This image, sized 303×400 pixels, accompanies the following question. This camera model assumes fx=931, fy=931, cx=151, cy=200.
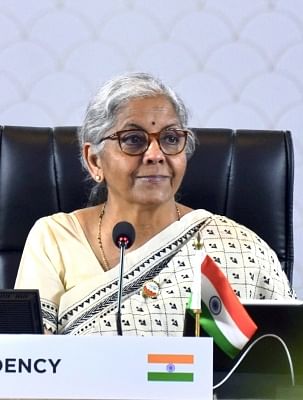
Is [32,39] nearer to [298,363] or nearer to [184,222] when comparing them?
[184,222]

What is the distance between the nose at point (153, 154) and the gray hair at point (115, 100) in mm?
110

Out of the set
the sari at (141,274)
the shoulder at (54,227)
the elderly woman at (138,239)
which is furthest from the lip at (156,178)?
the shoulder at (54,227)

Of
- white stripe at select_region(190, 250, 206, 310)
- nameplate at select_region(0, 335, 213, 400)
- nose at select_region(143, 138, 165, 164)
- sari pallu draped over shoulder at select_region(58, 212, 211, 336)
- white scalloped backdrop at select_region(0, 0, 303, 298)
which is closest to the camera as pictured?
nameplate at select_region(0, 335, 213, 400)

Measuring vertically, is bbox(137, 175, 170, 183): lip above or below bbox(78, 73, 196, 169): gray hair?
below

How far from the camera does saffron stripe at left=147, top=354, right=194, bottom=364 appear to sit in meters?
1.29

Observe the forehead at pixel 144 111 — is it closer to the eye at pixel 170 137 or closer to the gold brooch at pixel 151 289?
the eye at pixel 170 137

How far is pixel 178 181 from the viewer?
210 cm

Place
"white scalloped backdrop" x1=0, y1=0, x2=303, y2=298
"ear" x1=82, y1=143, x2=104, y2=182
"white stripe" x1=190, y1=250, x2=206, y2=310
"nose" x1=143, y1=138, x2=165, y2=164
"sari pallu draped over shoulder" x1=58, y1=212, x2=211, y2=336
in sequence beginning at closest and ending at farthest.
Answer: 1. "white stripe" x1=190, y1=250, x2=206, y2=310
2. "sari pallu draped over shoulder" x1=58, y1=212, x2=211, y2=336
3. "nose" x1=143, y1=138, x2=165, y2=164
4. "ear" x1=82, y1=143, x2=104, y2=182
5. "white scalloped backdrop" x1=0, y1=0, x2=303, y2=298

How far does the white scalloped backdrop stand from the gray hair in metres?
0.53

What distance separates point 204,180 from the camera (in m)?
2.24

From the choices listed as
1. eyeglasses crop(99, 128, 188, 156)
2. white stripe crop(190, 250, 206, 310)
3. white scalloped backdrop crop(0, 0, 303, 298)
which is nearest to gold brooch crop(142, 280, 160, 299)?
eyeglasses crop(99, 128, 188, 156)

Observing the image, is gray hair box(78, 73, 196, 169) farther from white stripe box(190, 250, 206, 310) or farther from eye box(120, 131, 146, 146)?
white stripe box(190, 250, 206, 310)

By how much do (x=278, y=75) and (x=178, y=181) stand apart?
738mm

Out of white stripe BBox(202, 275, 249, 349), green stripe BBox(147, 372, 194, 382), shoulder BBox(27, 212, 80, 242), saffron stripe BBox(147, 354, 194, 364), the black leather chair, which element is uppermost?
the black leather chair
